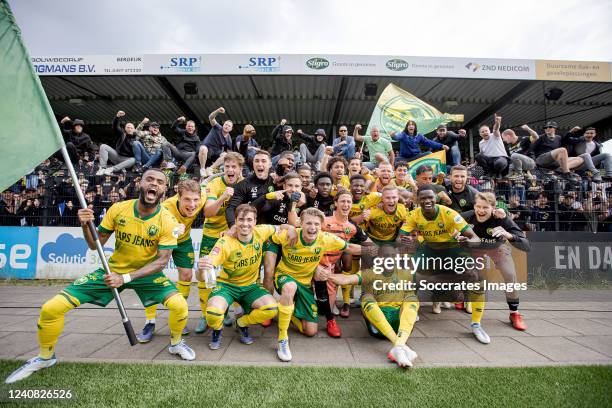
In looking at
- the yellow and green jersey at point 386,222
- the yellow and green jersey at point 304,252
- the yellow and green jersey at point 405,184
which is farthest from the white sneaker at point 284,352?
the yellow and green jersey at point 405,184

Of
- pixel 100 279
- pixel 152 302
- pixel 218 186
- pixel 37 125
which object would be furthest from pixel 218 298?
pixel 37 125

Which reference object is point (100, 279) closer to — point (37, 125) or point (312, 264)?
point (37, 125)

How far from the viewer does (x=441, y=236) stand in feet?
15.5

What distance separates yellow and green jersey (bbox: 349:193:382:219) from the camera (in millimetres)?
5109

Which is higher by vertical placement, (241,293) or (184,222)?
(184,222)

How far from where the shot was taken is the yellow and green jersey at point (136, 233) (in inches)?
144

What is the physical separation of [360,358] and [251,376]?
126cm

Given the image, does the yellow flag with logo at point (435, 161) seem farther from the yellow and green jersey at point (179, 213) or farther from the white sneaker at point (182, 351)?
the white sneaker at point (182, 351)

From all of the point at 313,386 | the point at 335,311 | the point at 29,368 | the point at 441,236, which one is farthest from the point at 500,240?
the point at 29,368

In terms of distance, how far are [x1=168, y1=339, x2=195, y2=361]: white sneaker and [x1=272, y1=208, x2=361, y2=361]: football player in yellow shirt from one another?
125cm

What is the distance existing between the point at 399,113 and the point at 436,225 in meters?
6.03

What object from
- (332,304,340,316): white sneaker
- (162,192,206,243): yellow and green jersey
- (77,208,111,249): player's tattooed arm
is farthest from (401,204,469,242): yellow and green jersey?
(77,208,111,249): player's tattooed arm

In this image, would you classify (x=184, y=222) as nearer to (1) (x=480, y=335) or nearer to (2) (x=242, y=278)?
(2) (x=242, y=278)

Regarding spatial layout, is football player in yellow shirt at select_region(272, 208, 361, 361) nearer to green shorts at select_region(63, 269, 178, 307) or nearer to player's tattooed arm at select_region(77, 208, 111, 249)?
green shorts at select_region(63, 269, 178, 307)
